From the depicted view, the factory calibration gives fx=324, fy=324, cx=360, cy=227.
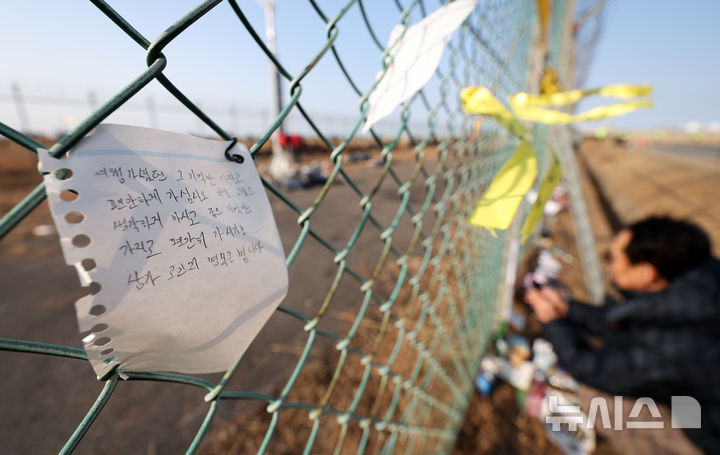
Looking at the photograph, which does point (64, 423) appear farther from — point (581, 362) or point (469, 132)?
point (581, 362)

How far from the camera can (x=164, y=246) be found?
345 mm

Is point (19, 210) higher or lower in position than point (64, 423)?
higher

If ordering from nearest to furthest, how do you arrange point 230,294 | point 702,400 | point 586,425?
1. point 230,294
2. point 702,400
3. point 586,425

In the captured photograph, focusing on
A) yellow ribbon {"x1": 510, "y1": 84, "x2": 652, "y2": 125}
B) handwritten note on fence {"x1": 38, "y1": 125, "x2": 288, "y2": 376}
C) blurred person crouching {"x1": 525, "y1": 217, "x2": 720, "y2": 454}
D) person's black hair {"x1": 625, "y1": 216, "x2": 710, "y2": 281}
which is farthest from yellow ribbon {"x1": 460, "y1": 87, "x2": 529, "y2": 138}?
person's black hair {"x1": 625, "y1": 216, "x2": 710, "y2": 281}

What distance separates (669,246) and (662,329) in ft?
1.47

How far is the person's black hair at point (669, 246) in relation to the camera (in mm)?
1694

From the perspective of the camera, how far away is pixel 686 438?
5.59 ft

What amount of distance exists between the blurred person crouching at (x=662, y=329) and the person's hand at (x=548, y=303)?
0.14 m

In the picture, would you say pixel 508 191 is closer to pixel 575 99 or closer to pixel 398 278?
pixel 575 99

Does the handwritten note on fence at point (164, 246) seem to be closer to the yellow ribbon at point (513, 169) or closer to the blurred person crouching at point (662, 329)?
the yellow ribbon at point (513, 169)

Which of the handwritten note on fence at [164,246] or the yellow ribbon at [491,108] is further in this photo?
the yellow ribbon at [491,108]

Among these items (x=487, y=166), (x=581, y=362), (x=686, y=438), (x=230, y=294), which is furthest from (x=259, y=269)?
(x=686, y=438)

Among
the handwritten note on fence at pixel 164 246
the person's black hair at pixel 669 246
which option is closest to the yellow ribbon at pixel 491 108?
the handwritten note on fence at pixel 164 246

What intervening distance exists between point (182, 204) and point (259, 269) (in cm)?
13
